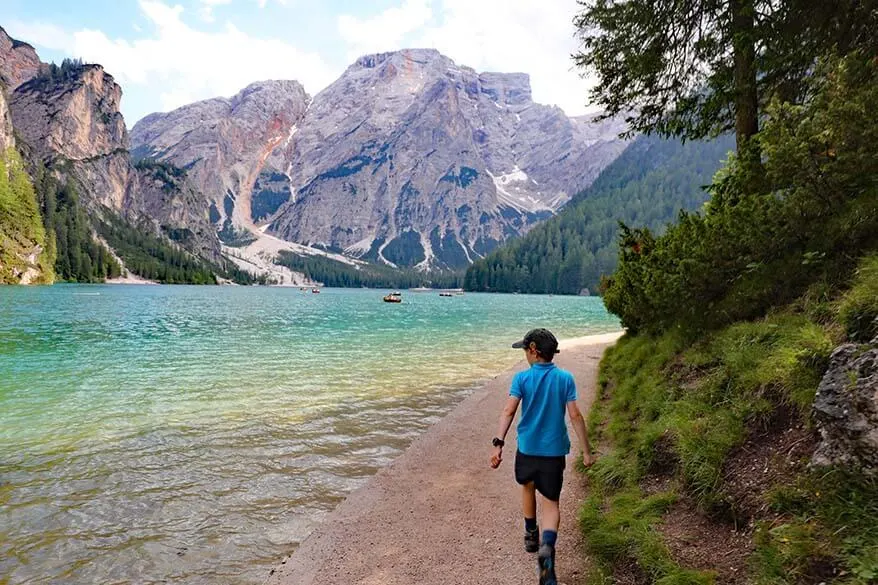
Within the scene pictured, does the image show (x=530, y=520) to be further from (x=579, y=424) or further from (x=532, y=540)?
(x=579, y=424)

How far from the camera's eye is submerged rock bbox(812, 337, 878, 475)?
4414 millimetres

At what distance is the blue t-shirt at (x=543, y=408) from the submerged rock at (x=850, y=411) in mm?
2596

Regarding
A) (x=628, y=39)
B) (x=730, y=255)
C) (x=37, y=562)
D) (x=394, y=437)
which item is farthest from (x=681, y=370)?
(x=37, y=562)

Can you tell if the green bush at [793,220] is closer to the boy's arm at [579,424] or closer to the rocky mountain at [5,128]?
the boy's arm at [579,424]

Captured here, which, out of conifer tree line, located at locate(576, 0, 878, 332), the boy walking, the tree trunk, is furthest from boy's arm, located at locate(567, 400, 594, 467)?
the tree trunk

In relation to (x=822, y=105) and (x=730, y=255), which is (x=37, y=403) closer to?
(x=730, y=255)

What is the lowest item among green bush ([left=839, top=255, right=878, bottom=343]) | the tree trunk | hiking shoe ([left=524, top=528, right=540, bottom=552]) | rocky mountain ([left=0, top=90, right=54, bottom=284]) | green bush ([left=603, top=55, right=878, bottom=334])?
hiking shoe ([left=524, top=528, right=540, bottom=552])

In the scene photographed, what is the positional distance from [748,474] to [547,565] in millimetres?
2734

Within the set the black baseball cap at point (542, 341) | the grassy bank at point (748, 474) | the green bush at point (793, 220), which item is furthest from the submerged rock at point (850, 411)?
the green bush at point (793, 220)

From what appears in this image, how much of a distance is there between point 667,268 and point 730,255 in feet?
7.15

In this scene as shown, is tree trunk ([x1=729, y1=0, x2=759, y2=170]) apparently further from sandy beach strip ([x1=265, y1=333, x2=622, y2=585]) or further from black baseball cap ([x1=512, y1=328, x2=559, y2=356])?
sandy beach strip ([x1=265, y1=333, x2=622, y2=585])

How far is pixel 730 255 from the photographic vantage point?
10.1 m

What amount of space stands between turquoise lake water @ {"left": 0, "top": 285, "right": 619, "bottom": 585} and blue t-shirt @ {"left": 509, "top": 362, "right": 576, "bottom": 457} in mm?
4611

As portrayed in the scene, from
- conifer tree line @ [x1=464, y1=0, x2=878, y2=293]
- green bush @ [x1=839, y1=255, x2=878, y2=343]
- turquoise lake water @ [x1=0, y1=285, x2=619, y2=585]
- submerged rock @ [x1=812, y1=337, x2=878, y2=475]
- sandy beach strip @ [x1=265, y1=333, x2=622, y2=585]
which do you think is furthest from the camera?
conifer tree line @ [x1=464, y1=0, x2=878, y2=293]
